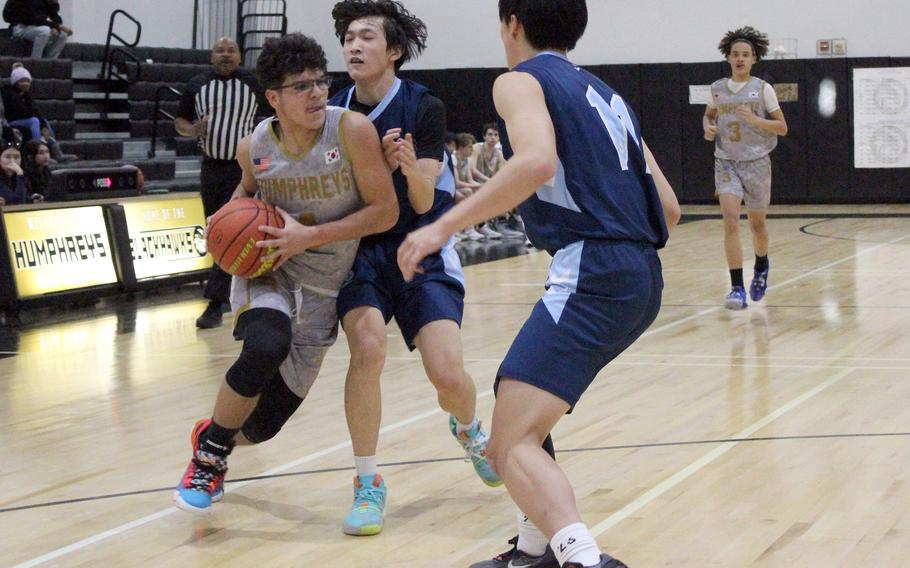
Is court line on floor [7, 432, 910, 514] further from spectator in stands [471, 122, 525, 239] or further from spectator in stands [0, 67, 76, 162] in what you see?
spectator in stands [471, 122, 525, 239]

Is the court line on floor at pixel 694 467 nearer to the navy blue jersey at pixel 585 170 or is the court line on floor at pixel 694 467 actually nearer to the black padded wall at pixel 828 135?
the navy blue jersey at pixel 585 170

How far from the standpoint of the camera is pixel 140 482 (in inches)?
177

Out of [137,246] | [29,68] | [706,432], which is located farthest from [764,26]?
[706,432]

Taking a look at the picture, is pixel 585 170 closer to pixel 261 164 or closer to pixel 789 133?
pixel 261 164

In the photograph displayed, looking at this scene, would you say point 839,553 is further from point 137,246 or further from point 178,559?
point 137,246

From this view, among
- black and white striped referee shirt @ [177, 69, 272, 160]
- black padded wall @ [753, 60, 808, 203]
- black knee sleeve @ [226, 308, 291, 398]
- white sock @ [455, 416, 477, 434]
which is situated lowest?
black padded wall @ [753, 60, 808, 203]

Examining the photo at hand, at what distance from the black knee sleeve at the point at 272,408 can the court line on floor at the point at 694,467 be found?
3.32ft

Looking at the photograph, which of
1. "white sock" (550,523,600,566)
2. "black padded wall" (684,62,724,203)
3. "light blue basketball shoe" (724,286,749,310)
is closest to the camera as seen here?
"white sock" (550,523,600,566)

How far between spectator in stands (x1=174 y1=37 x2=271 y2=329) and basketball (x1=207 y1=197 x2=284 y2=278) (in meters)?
3.78

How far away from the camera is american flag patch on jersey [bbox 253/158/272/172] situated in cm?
389

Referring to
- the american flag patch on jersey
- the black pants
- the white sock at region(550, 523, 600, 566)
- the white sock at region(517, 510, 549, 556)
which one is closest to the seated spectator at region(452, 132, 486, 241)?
the black pants

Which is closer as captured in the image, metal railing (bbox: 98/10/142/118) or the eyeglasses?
the eyeglasses

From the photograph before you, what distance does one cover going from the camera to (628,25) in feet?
64.8

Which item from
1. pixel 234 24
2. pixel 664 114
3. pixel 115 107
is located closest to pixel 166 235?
pixel 115 107
